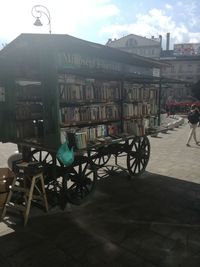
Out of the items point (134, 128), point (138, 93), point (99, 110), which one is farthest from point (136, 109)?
point (99, 110)

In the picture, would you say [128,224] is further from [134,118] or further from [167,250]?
[134,118]

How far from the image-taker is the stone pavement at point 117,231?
12.3 ft

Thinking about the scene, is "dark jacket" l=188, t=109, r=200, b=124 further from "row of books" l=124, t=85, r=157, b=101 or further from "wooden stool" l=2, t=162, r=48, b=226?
"wooden stool" l=2, t=162, r=48, b=226

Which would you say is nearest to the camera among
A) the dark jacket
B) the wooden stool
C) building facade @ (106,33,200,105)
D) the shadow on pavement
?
the shadow on pavement

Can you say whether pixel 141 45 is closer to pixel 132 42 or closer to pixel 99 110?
pixel 132 42

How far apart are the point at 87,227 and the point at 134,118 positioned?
353 cm

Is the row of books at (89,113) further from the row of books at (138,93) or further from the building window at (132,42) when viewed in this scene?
the building window at (132,42)

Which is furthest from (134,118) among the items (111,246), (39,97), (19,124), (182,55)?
(182,55)

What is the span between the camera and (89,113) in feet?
19.2

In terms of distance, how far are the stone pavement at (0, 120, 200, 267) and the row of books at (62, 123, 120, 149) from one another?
1.37 metres

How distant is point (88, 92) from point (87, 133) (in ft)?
3.16

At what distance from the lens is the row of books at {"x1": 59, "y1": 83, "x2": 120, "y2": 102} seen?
532cm

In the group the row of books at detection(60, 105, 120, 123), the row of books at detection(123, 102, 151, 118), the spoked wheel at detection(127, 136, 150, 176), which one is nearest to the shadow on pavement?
the spoked wheel at detection(127, 136, 150, 176)

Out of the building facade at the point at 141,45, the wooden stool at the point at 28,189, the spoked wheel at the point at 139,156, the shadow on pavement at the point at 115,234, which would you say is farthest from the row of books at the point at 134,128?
the building facade at the point at 141,45
